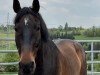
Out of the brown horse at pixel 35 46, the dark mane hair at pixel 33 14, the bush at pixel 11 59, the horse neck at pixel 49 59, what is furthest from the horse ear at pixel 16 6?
the bush at pixel 11 59

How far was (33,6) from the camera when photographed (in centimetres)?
437

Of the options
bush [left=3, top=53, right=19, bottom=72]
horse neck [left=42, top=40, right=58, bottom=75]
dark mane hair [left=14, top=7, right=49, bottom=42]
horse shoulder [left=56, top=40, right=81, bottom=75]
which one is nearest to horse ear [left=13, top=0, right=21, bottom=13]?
dark mane hair [left=14, top=7, right=49, bottom=42]

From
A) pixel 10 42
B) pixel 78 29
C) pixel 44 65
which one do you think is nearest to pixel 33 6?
pixel 44 65

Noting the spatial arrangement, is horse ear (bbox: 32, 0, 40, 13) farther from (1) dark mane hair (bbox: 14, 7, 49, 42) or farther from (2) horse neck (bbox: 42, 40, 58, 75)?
(2) horse neck (bbox: 42, 40, 58, 75)

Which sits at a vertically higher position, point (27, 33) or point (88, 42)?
point (27, 33)

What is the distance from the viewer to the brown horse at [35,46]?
3.90 meters

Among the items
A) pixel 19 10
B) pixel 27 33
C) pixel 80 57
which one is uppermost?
pixel 19 10

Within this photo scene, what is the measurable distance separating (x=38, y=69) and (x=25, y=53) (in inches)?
25.8

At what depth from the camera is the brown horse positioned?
3896mm

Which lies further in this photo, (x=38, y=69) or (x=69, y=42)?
(x=69, y=42)

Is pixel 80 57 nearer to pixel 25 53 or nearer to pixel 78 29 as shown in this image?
pixel 25 53

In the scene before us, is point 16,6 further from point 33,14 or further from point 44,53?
point 44,53

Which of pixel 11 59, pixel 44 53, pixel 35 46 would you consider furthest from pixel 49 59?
pixel 11 59

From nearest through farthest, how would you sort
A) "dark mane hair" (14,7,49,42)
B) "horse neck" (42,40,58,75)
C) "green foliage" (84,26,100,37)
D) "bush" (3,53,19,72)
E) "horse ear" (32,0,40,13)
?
"dark mane hair" (14,7,49,42)
"horse ear" (32,0,40,13)
"horse neck" (42,40,58,75)
"bush" (3,53,19,72)
"green foliage" (84,26,100,37)
